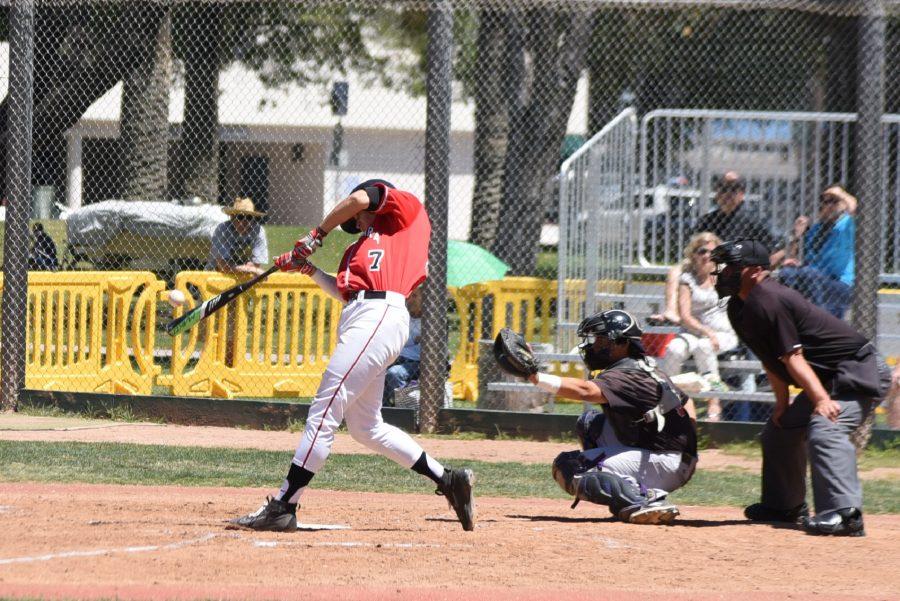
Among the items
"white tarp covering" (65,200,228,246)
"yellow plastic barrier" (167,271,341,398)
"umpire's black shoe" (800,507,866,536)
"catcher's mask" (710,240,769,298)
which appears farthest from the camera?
"white tarp covering" (65,200,228,246)

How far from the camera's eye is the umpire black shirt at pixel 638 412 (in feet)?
21.9

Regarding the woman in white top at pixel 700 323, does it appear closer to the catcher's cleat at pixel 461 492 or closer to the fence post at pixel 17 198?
the catcher's cleat at pixel 461 492

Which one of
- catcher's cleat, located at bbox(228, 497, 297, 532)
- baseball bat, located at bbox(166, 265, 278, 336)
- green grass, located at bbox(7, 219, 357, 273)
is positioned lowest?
catcher's cleat, located at bbox(228, 497, 297, 532)

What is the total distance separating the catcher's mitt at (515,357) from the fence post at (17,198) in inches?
217

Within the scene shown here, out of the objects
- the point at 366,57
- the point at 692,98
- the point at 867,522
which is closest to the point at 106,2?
the point at 867,522

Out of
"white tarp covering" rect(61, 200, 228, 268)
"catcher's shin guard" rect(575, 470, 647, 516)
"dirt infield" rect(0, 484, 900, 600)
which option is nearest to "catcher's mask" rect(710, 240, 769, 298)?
"catcher's shin guard" rect(575, 470, 647, 516)

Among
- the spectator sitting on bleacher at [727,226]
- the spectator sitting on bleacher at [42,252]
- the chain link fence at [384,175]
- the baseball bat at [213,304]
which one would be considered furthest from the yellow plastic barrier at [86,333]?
the spectator sitting on bleacher at [727,226]

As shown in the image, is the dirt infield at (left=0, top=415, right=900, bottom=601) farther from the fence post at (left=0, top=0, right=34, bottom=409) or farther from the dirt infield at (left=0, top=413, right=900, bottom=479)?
the fence post at (left=0, top=0, right=34, bottom=409)

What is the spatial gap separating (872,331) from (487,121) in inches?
437

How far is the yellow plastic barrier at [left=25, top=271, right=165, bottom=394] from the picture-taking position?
11.2 metres

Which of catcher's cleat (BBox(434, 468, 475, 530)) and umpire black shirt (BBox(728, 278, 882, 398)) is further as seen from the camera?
umpire black shirt (BBox(728, 278, 882, 398))

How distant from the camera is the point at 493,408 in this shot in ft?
36.4

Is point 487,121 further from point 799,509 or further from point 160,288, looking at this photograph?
point 799,509

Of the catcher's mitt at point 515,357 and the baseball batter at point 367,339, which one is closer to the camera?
the baseball batter at point 367,339
